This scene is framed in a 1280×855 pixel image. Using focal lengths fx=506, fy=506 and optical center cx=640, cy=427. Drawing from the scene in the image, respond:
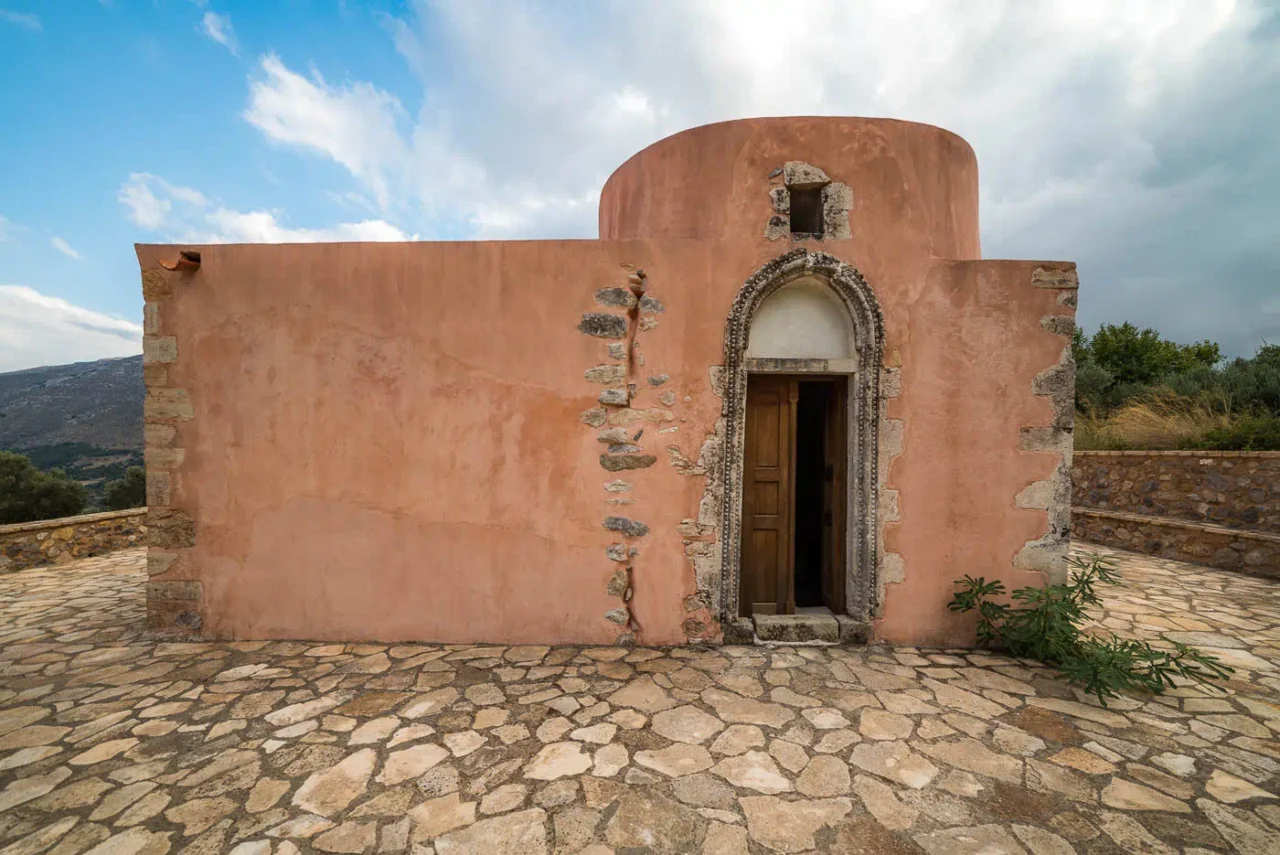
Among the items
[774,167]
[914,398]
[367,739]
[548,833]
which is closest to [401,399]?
[367,739]

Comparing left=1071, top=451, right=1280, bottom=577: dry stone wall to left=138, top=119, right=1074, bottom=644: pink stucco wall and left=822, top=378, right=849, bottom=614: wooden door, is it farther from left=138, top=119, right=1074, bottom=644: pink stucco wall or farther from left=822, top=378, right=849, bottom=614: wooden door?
left=822, top=378, right=849, bottom=614: wooden door

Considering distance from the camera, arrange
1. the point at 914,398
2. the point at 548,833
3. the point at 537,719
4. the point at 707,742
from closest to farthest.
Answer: the point at 548,833
the point at 707,742
the point at 537,719
the point at 914,398

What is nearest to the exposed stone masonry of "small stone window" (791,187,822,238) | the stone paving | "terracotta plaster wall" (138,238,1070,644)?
"terracotta plaster wall" (138,238,1070,644)

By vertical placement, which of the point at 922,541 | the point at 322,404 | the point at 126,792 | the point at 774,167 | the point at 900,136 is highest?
the point at 900,136

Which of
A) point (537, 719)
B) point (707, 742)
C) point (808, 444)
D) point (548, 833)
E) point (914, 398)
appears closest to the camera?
point (548, 833)

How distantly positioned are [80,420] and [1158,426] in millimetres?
44035

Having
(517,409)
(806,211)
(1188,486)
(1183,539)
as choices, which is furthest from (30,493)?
(1188,486)

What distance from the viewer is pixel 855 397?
3.87 m

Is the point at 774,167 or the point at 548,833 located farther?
the point at 774,167

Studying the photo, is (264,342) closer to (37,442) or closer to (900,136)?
(900,136)

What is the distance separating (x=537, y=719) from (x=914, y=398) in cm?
335

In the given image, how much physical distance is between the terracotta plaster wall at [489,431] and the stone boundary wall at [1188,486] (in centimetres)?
483

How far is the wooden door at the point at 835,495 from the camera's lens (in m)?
4.05

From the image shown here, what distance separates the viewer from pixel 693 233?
394cm
